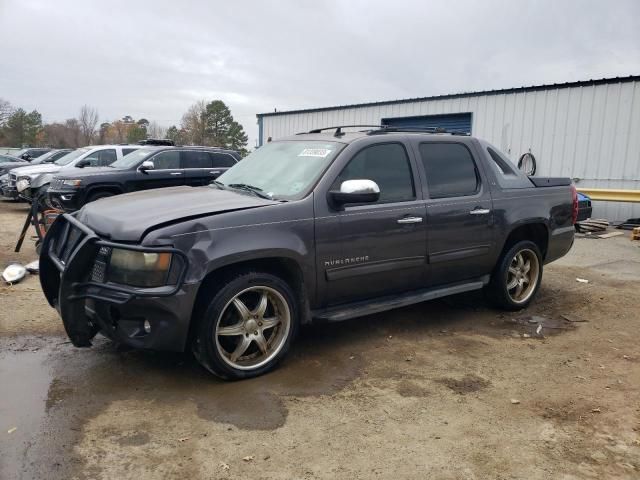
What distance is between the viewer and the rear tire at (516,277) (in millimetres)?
5531

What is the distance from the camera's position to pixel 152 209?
3865 millimetres

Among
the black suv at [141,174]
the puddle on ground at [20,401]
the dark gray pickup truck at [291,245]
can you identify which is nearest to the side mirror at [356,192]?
the dark gray pickup truck at [291,245]

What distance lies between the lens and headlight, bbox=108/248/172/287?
343cm

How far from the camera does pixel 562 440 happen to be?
3.14 metres

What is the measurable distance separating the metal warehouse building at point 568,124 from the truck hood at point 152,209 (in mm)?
13000

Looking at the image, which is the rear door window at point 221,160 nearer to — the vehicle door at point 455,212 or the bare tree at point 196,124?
the vehicle door at point 455,212

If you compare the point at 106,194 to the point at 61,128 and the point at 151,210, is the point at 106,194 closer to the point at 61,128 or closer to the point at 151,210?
the point at 151,210

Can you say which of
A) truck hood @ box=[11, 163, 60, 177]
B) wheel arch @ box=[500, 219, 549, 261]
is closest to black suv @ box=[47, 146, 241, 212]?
truck hood @ box=[11, 163, 60, 177]

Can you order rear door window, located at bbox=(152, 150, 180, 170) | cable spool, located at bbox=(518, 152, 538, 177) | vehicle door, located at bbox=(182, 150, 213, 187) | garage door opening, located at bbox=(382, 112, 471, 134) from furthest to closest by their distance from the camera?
1. garage door opening, located at bbox=(382, 112, 471, 134)
2. cable spool, located at bbox=(518, 152, 538, 177)
3. vehicle door, located at bbox=(182, 150, 213, 187)
4. rear door window, located at bbox=(152, 150, 180, 170)

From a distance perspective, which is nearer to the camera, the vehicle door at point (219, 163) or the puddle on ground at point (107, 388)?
the puddle on ground at point (107, 388)

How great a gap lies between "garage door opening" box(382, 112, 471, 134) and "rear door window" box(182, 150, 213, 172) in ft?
25.4

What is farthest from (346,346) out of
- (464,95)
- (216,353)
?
(464,95)

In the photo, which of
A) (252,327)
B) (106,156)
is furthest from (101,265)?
(106,156)

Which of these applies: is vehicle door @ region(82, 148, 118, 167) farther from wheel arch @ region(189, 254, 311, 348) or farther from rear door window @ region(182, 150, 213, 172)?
wheel arch @ region(189, 254, 311, 348)
